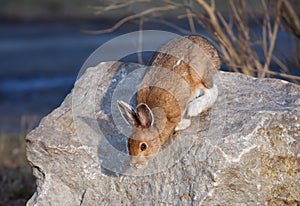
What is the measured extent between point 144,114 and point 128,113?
0.31 ft

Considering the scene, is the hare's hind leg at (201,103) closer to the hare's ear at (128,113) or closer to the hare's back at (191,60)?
the hare's back at (191,60)

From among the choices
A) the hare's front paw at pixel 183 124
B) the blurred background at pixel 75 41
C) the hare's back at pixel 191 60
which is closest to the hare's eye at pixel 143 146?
the hare's front paw at pixel 183 124

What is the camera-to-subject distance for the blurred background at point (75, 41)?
6.71m

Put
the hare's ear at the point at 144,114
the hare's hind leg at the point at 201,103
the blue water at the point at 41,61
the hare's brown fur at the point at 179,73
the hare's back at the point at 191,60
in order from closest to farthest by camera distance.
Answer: the hare's ear at the point at 144,114
the hare's brown fur at the point at 179,73
the hare's hind leg at the point at 201,103
the hare's back at the point at 191,60
the blue water at the point at 41,61

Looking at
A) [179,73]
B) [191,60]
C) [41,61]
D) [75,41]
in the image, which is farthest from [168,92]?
[75,41]

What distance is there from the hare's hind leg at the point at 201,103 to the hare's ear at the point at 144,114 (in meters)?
0.34

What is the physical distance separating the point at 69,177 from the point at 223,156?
3.51 feet

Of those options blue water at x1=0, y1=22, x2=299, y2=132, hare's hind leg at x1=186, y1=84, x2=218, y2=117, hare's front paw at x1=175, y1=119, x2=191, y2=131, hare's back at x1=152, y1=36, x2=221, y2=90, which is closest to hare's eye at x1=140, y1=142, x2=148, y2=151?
hare's front paw at x1=175, y1=119, x2=191, y2=131

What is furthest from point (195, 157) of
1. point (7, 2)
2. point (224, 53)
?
point (7, 2)

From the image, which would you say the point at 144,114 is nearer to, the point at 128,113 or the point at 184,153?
the point at 128,113

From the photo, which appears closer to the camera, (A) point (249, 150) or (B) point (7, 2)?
(A) point (249, 150)

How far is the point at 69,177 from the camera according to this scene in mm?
4742

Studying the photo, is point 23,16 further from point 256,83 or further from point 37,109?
point 256,83

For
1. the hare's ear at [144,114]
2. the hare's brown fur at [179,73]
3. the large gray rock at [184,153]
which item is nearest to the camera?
the large gray rock at [184,153]
